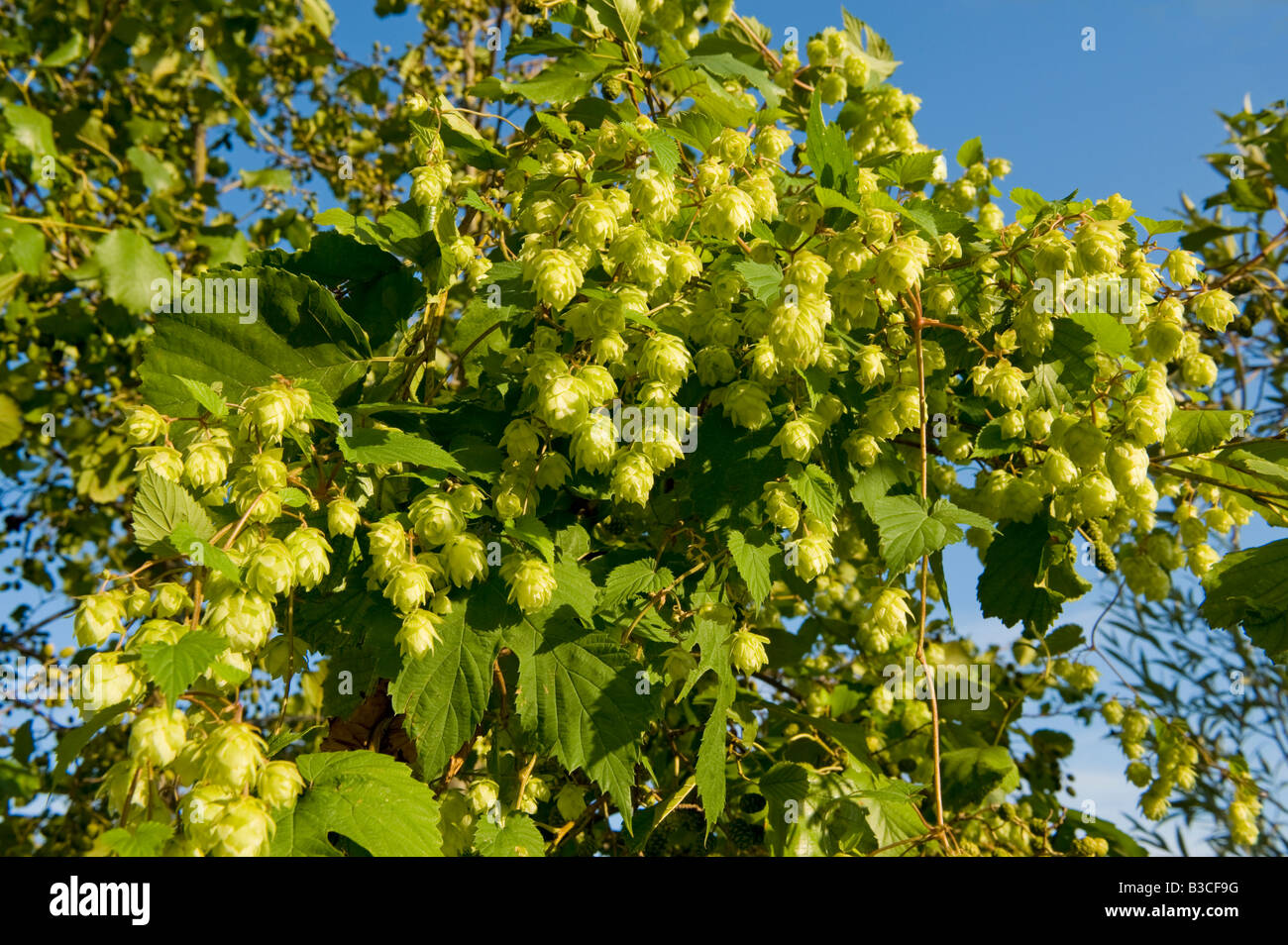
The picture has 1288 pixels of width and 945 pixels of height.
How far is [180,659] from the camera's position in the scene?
120 cm

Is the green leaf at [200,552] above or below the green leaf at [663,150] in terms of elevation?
below

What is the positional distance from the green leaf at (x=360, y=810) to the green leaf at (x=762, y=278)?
1.07m

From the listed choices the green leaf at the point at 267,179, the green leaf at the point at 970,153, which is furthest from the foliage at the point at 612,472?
the green leaf at the point at 267,179

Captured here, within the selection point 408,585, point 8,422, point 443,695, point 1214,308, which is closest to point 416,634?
point 408,585

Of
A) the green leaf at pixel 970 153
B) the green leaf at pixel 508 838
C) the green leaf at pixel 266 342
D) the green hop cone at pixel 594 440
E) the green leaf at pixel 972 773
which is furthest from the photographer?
the green leaf at pixel 970 153

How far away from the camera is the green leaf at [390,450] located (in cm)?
153

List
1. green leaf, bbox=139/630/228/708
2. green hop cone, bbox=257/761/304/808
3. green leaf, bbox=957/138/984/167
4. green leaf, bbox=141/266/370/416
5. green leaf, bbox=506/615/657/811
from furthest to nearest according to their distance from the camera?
green leaf, bbox=957/138/984/167 → green leaf, bbox=141/266/370/416 → green leaf, bbox=506/615/657/811 → green hop cone, bbox=257/761/304/808 → green leaf, bbox=139/630/228/708

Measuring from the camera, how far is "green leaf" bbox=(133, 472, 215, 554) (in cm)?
152

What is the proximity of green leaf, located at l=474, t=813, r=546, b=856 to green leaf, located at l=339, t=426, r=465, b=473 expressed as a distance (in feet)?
2.61
